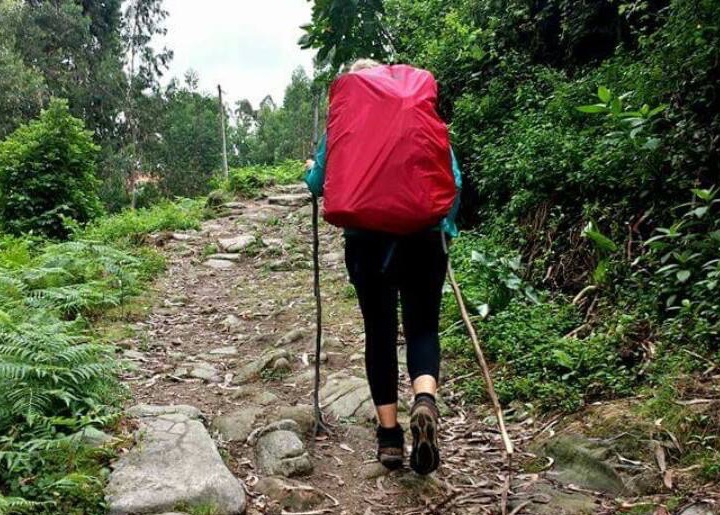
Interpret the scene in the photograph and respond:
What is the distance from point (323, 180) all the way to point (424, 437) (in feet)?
4.09

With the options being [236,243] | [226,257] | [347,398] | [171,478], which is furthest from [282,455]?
[236,243]

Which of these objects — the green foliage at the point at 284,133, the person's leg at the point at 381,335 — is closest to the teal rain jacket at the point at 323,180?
the person's leg at the point at 381,335

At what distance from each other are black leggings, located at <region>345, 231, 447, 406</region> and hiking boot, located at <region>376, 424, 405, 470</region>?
0.16 m

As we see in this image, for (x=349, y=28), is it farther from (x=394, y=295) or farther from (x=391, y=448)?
(x=391, y=448)

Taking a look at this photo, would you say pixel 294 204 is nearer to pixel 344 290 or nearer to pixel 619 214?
pixel 344 290

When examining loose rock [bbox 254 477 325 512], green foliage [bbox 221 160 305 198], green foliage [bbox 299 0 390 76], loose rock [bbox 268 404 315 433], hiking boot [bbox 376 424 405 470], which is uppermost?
green foliage [bbox 299 0 390 76]

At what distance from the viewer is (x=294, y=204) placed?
12977mm

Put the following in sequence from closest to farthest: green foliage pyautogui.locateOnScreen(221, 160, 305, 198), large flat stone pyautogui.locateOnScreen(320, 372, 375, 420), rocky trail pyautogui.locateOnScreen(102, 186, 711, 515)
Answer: rocky trail pyautogui.locateOnScreen(102, 186, 711, 515)
large flat stone pyautogui.locateOnScreen(320, 372, 375, 420)
green foliage pyautogui.locateOnScreen(221, 160, 305, 198)

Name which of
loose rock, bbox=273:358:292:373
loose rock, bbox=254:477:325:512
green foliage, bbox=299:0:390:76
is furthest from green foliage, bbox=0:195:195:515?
green foliage, bbox=299:0:390:76

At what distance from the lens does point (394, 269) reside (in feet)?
8.71

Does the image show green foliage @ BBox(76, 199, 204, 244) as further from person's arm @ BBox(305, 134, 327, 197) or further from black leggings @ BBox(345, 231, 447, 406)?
black leggings @ BBox(345, 231, 447, 406)

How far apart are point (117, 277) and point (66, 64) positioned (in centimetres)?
2818

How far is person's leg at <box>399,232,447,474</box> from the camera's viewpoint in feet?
8.45

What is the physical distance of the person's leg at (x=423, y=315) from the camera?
2.57 meters
